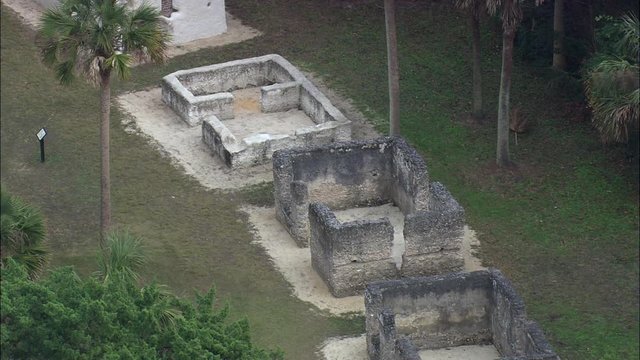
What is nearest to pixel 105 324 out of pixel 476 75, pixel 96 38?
pixel 96 38

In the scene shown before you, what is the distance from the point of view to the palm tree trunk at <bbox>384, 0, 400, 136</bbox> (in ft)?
111

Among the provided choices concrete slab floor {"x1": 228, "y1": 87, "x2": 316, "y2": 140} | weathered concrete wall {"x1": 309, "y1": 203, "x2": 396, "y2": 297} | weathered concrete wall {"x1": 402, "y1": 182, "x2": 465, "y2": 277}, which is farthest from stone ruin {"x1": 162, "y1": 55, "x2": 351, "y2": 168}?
weathered concrete wall {"x1": 402, "y1": 182, "x2": 465, "y2": 277}

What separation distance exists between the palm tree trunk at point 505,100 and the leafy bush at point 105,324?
33.7 feet

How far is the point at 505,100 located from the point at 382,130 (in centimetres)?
332

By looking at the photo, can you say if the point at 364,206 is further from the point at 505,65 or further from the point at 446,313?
the point at 446,313

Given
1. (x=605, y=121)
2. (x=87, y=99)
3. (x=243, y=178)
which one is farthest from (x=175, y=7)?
(x=605, y=121)

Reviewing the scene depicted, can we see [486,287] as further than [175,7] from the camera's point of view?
No

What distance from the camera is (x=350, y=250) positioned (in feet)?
99.7

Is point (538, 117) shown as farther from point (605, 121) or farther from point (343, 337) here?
point (343, 337)

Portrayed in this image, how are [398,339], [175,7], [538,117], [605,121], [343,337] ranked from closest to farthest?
1. [398,339]
2. [343,337]
3. [605,121]
4. [538,117]
5. [175,7]

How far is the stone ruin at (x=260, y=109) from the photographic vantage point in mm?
35000

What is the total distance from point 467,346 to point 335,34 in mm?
13104

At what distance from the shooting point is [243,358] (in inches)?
985

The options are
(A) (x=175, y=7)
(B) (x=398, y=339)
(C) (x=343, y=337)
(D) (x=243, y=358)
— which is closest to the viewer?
(D) (x=243, y=358)
